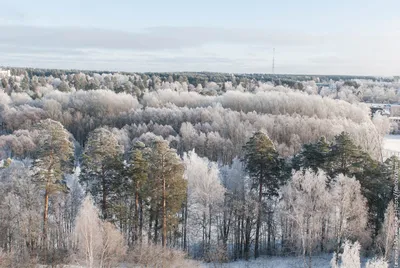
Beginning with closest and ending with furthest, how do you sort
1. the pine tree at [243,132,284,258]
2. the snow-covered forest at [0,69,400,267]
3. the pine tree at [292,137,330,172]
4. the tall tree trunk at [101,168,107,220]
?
the snow-covered forest at [0,69,400,267] < the tall tree trunk at [101,168,107,220] < the pine tree at [243,132,284,258] < the pine tree at [292,137,330,172]

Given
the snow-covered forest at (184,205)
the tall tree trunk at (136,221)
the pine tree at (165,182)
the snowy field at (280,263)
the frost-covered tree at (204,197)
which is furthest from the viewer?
the frost-covered tree at (204,197)

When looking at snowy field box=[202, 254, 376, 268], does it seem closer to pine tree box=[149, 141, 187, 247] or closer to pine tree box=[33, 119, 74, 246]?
pine tree box=[149, 141, 187, 247]

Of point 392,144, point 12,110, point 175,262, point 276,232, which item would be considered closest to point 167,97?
point 12,110

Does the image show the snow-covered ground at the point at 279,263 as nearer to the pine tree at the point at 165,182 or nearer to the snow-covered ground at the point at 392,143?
the pine tree at the point at 165,182

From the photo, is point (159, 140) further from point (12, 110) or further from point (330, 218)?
point (12, 110)

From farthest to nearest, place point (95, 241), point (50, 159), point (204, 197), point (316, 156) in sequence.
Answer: point (204, 197), point (316, 156), point (50, 159), point (95, 241)

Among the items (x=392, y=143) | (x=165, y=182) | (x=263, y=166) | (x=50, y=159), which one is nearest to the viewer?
(x=50, y=159)

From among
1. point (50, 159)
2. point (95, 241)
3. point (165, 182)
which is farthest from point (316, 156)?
point (50, 159)

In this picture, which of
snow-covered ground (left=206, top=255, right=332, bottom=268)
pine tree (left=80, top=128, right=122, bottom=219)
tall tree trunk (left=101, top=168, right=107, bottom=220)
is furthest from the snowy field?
pine tree (left=80, top=128, right=122, bottom=219)

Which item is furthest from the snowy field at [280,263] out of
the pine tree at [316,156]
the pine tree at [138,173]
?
the pine tree at [138,173]

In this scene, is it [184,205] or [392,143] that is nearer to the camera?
[184,205]

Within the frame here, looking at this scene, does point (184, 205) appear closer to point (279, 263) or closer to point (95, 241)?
point (279, 263)

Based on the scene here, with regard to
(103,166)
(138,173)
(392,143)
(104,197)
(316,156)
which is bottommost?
(392,143)
